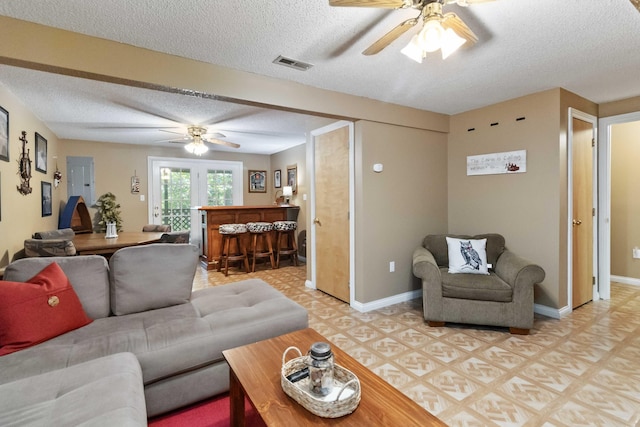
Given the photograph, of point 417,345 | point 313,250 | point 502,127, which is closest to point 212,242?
point 313,250

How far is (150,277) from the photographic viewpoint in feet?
6.88

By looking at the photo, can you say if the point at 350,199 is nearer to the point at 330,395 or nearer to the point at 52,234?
the point at 330,395

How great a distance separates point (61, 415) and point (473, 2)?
7.83 ft

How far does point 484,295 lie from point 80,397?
9.33ft

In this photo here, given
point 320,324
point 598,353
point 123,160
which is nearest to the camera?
point 598,353

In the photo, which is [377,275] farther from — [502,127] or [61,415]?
[61,415]

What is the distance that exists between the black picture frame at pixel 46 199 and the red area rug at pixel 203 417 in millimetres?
3619

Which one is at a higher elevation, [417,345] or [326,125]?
[326,125]

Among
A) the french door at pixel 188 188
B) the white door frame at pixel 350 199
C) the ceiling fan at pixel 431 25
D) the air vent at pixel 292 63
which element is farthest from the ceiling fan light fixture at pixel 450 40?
the french door at pixel 188 188

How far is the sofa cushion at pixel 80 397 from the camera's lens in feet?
3.48

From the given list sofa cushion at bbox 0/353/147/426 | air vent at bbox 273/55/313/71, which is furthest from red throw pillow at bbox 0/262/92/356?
air vent at bbox 273/55/313/71

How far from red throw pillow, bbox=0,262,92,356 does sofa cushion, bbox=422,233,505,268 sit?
3.16 meters

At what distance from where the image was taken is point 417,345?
244 cm

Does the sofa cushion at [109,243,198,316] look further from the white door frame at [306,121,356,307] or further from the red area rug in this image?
the white door frame at [306,121,356,307]
